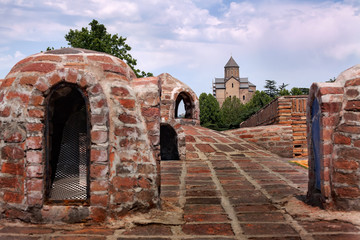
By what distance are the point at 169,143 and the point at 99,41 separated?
1143 centimetres

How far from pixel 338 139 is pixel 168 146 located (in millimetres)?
5504

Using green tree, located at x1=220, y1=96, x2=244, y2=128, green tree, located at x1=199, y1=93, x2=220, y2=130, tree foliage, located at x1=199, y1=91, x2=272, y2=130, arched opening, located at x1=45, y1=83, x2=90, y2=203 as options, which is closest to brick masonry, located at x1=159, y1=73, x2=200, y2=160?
arched opening, located at x1=45, y1=83, x2=90, y2=203

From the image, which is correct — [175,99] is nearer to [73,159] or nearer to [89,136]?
[73,159]

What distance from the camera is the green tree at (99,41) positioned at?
18.4 metres

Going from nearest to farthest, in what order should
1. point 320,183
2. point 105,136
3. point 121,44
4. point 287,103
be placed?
point 105,136
point 320,183
point 287,103
point 121,44

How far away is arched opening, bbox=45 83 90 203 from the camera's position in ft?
11.8

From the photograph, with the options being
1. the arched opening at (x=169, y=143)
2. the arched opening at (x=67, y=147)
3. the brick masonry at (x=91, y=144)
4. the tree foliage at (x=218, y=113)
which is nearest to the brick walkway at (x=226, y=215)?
the brick masonry at (x=91, y=144)

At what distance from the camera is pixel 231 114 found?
136 ft

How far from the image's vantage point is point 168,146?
8695 mm

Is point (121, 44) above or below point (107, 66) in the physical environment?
above

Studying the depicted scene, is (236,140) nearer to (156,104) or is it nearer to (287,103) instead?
(287,103)

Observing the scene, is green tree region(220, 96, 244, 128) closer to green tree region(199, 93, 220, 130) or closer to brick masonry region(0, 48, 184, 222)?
green tree region(199, 93, 220, 130)

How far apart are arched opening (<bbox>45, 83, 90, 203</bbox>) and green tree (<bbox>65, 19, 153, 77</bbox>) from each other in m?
15.0

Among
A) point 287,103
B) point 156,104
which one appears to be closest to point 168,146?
point 287,103
